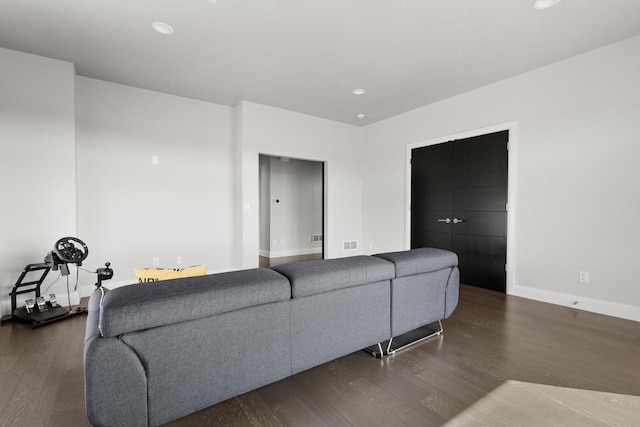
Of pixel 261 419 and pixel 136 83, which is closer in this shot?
pixel 261 419

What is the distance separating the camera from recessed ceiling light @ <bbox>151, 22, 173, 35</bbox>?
267cm

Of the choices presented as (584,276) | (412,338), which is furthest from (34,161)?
(584,276)

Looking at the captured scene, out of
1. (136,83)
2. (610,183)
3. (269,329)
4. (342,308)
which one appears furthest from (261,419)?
(136,83)

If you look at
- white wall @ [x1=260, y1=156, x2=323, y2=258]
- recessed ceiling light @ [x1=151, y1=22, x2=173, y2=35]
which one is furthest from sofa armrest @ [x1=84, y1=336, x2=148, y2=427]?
white wall @ [x1=260, y1=156, x2=323, y2=258]

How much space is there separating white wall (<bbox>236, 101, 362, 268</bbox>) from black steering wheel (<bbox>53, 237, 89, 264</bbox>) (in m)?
1.96

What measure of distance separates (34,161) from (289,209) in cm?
451

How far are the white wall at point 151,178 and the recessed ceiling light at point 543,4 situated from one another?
399cm

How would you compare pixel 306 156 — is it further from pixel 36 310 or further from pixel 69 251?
pixel 36 310

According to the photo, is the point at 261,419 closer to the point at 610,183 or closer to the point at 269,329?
the point at 269,329

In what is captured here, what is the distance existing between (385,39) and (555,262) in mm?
3087

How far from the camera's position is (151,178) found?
418 centimetres

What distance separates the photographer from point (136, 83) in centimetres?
394

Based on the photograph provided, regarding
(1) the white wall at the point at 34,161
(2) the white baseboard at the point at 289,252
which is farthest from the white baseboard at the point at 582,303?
(1) the white wall at the point at 34,161

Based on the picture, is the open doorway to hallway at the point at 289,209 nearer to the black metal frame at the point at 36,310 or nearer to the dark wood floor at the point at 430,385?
the black metal frame at the point at 36,310
